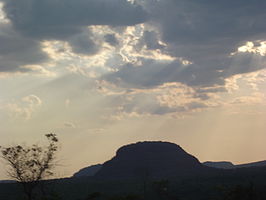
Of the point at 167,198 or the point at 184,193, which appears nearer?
the point at 167,198

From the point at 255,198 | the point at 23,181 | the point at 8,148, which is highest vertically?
the point at 8,148

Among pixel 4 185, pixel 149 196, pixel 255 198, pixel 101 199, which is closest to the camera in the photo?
pixel 255 198

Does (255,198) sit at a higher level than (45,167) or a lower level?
lower

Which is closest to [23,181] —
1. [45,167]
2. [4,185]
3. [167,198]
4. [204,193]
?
→ [45,167]

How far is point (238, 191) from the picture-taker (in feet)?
228

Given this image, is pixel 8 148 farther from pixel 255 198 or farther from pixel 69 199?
pixel 69 199

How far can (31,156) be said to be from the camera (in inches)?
2751

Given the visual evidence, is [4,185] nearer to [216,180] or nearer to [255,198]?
[216,180]

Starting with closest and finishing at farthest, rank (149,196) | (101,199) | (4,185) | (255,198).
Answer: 1. (255,198)
2. (101,199)
3. (149,196)
4. (4,185)

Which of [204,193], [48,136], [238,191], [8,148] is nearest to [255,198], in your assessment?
[238,191]

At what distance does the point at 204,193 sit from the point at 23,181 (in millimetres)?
81659

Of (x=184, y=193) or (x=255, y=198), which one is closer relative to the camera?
(x=255, y=198)

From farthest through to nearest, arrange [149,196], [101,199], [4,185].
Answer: [4,185], [149,196], [101,199]

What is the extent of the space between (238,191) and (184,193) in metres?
75.2
